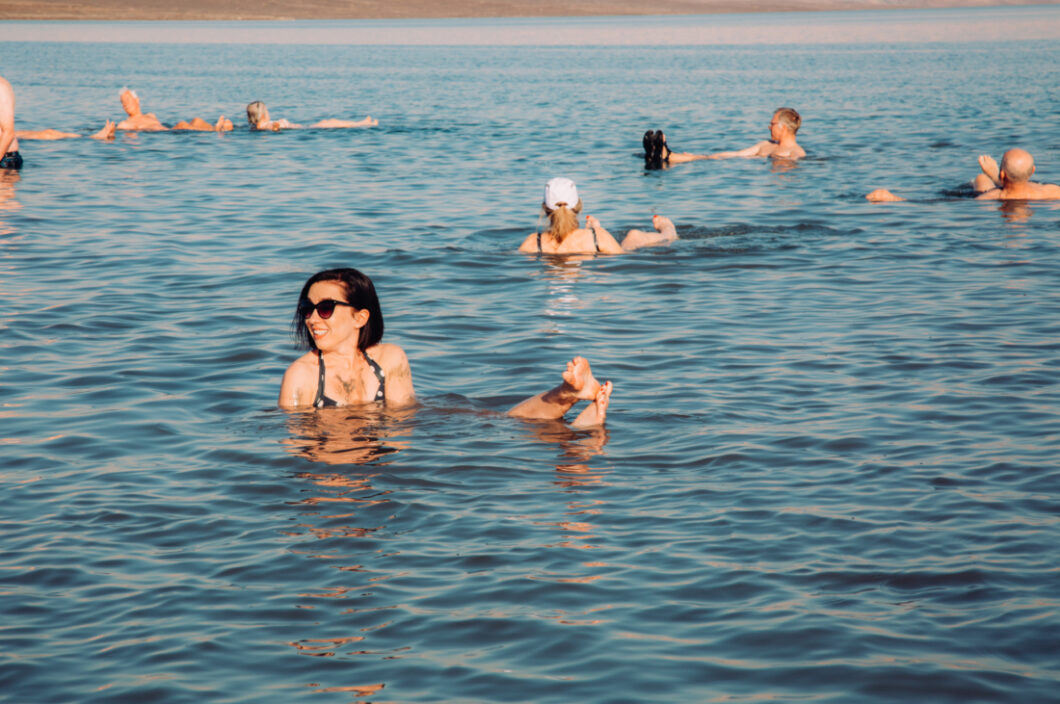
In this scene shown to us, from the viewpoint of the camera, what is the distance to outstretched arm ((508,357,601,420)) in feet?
22.5

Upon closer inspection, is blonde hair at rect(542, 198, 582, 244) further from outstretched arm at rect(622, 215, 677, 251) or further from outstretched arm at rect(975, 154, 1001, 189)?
outstretched arm at rect(975, 154, 1001, 189)

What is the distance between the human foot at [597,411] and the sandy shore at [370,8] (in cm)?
9279

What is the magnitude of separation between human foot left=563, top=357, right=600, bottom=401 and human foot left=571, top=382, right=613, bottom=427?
0.17ft

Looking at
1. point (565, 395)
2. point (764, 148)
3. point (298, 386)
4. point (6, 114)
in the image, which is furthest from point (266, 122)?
point (565, 395)

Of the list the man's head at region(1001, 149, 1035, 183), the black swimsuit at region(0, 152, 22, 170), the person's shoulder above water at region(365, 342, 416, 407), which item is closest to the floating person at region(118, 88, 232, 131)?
the black swimsuit at region(0, 152, 22, 170)

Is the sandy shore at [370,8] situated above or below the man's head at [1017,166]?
above

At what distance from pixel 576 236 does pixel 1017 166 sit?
22.6 feet

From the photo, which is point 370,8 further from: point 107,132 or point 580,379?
point 580,379

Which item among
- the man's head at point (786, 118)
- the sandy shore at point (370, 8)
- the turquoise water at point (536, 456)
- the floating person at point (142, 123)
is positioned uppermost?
the sandy shore at point (370, 8)

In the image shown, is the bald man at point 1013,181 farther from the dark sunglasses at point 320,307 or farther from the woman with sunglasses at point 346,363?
the dark sunglasses at point 320,307

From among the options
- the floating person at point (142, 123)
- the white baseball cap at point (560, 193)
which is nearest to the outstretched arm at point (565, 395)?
the white baseball cap at point (560, 193)

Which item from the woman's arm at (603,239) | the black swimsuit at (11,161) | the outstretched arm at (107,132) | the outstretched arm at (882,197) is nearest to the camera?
the woman's arm at (603,239)

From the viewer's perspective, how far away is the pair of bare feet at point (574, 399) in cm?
688

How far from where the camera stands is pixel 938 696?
452cm
